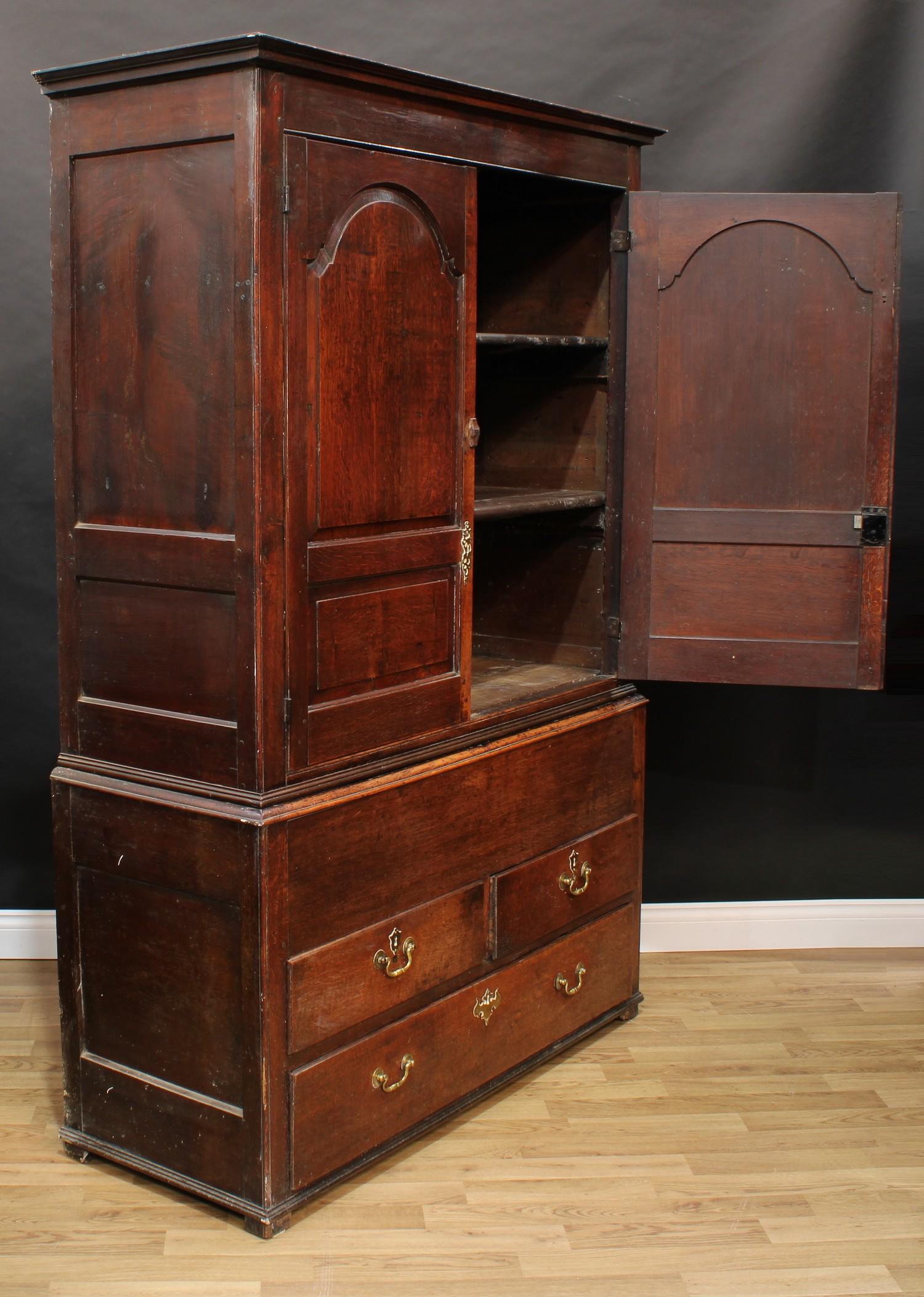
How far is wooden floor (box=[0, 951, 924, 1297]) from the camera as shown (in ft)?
8.56

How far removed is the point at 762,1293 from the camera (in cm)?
257

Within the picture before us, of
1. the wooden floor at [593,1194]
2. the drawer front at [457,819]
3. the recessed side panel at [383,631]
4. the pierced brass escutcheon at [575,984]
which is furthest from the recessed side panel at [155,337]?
the pierced brass escutcheon at [575,984]

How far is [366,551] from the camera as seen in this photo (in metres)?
2.71

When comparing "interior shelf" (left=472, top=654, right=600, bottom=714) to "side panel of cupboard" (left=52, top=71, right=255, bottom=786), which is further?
"interior shelf" (left=472, top=654, right=600, bottom=714)

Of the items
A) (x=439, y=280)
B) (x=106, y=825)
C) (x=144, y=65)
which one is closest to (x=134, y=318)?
(x=144, y=65)

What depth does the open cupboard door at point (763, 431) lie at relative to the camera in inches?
125

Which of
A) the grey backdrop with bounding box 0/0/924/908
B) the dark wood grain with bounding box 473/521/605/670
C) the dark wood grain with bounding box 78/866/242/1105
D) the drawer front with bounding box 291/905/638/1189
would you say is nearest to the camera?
the dark wood grain with bounding box 78/866/242/1105

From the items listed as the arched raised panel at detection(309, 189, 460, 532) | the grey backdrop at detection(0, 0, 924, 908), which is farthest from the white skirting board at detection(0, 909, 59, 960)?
the arched raised panel at detection(309, 189, 460, 532)

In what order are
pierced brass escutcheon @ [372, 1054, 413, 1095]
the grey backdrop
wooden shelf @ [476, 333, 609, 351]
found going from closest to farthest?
pierced brass escutcheon @ [372, 1054, 413, 1095], wooden shelf @ [476, 333, 609, 351], the grey backdrop

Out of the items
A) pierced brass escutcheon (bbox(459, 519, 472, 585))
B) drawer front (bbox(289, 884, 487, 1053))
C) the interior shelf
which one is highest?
pierced brass escutcheon (bbox(459, 519, 472, 585))

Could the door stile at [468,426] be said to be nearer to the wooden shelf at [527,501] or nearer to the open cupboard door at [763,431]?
the wooden shelf at [527,501]

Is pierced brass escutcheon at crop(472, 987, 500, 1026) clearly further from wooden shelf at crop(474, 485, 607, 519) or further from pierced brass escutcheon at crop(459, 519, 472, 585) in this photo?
wooden shelf at crop(474, 485, 607, 519)

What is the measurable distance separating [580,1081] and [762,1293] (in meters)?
0.83

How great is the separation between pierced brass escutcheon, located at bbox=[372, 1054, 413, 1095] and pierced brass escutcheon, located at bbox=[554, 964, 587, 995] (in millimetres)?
537
